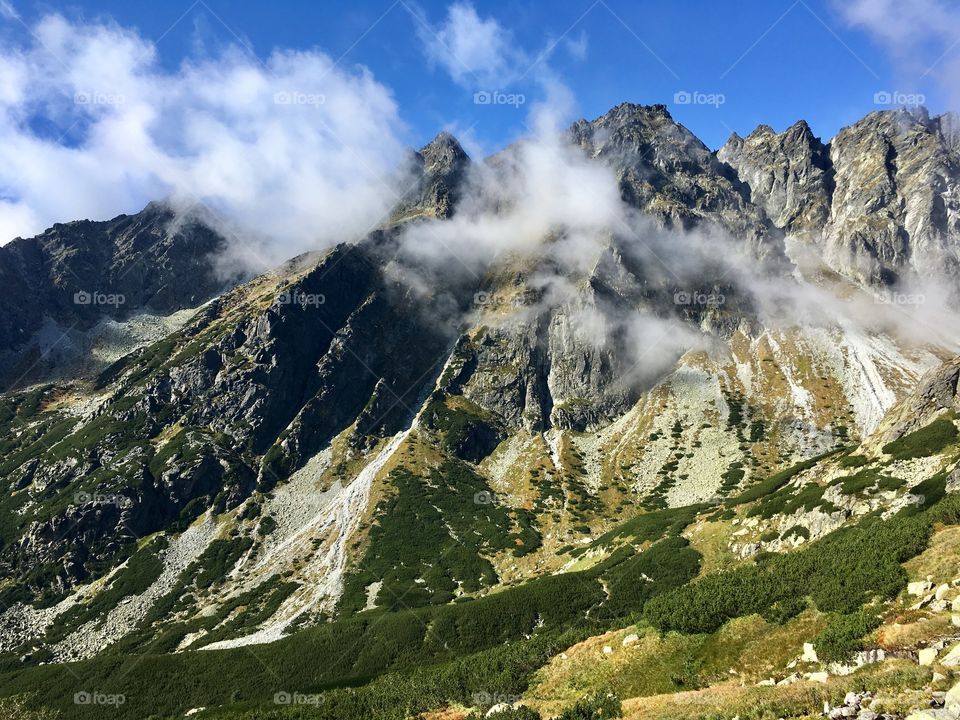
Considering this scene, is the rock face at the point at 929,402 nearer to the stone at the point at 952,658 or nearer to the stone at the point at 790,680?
the stone at the point at 790,680

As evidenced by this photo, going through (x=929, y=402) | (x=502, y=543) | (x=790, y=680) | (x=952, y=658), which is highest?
(x=929, y=402)

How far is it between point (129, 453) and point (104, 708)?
113 metres

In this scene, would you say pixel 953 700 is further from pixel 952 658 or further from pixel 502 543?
pixel 502 543

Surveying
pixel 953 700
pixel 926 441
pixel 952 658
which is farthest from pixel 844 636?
pixel 926 441

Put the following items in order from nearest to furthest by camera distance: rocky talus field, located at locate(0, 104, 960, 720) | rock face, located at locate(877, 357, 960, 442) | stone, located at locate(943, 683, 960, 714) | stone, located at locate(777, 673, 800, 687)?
stone, located at locate(943, 683, 960, 714)
stone, located at locate(777, 673, 800, 687)
rocky talus field, located at locate(0, 104, 960, 720)
rock face, located at locate(877, 357, 960, 442)

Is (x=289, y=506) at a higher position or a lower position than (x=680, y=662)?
higher

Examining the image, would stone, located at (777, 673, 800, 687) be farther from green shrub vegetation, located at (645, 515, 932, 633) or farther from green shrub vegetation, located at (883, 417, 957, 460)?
green shrub vegetation, located at (883, 417, 957, 460)

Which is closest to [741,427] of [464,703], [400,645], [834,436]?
[834,436]

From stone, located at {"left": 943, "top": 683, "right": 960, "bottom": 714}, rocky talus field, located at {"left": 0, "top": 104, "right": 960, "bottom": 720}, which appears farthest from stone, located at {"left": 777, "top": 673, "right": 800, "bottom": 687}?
stone, located at {"left": 943, "top": 683, "right": 960, "bottom": 714}

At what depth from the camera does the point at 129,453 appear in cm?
16900

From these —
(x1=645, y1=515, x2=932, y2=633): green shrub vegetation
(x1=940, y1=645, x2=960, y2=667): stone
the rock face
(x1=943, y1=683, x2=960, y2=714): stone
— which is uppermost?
the rock face

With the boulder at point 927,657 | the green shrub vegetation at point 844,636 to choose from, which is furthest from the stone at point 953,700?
the green shrub vegetation at point 844,636

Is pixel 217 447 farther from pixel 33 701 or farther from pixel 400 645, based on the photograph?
pixel 400 645

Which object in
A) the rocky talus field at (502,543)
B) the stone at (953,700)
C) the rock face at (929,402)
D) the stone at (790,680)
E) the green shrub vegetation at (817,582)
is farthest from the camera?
the rock face at (929,402)
